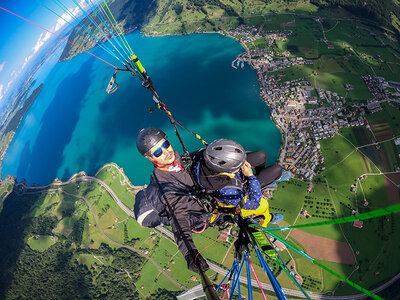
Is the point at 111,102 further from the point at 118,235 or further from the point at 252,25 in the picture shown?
the point at 252,25

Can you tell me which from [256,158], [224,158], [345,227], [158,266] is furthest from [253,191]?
[345,227]

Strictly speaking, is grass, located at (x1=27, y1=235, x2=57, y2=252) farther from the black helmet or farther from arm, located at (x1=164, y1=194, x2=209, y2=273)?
arm, located at (x1=164, y1=194, x2=209, y2=273)

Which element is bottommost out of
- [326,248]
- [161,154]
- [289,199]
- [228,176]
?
[326,248]

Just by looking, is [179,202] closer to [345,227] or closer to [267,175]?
[267,175]

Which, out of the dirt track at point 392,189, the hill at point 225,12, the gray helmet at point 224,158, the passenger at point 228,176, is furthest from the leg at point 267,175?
the hill at point 225,12

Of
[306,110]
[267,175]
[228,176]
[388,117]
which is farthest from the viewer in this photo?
[306,110]

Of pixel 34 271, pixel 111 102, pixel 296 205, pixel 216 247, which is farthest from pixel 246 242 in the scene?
pixel 111 102

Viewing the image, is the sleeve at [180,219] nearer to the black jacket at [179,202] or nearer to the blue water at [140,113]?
the black jacket at [179,202]
